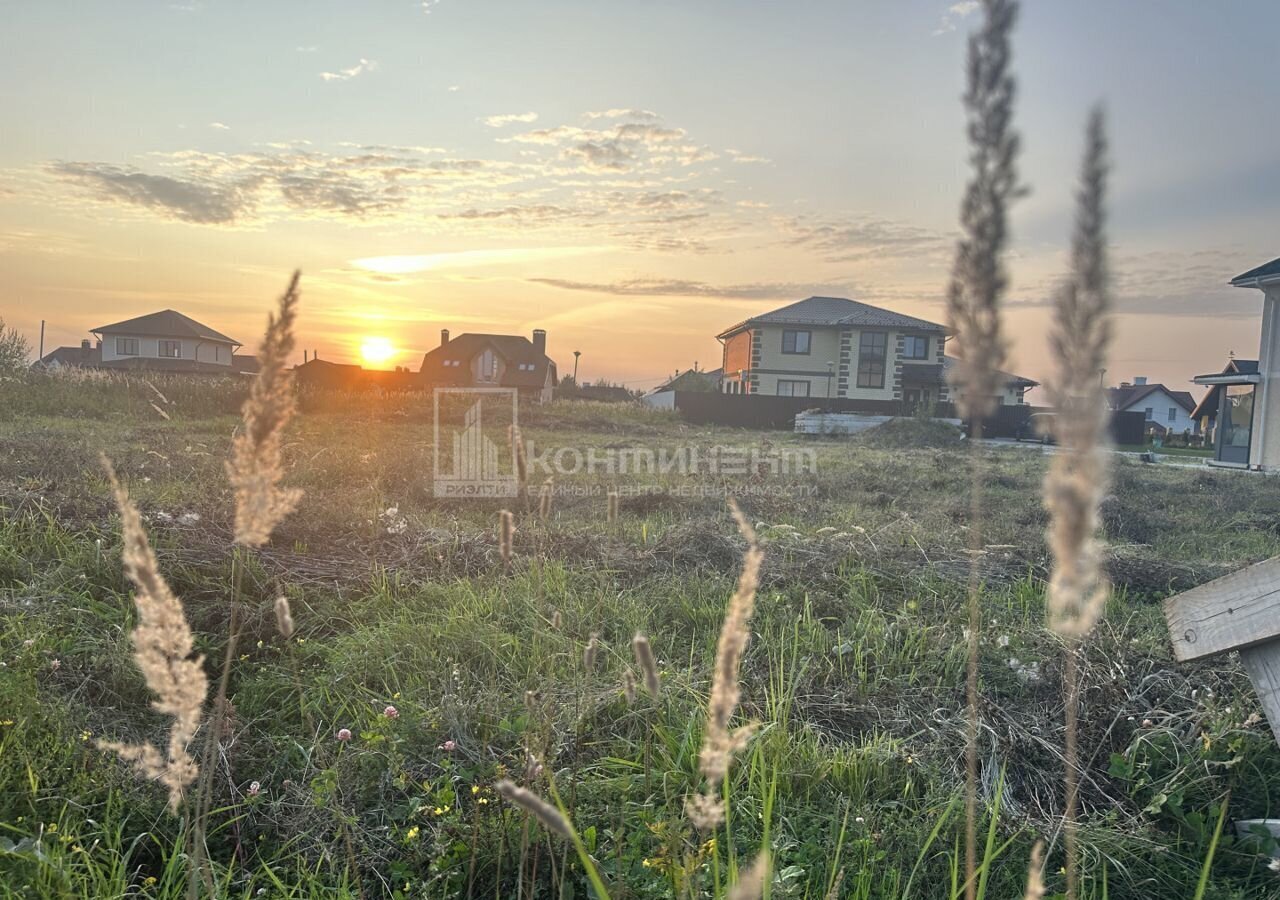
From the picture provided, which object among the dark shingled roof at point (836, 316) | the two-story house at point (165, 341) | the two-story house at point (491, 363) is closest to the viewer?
the dark shingled roof at point (836, 316)

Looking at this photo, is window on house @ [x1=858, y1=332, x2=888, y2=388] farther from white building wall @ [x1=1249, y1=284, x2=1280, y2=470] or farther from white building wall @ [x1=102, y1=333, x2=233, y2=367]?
white building wall @ [x1=102, y1=333, x2=233, y2=367]

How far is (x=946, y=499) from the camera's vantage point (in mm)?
7570

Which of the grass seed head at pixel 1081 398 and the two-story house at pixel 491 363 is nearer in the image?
the grass seed head at pixel 1081 398

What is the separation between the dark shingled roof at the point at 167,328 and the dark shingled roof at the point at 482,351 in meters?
14.5

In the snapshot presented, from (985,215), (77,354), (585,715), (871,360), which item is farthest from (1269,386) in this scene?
(77,354)

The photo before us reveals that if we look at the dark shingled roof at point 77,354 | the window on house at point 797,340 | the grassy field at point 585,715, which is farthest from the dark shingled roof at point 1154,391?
the dark shingled roof at point 77,354

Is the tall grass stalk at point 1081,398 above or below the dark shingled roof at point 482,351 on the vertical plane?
below

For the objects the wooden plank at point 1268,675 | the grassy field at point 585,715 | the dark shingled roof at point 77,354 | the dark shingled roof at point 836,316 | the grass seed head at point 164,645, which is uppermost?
the dark shingled roof at point 836,316

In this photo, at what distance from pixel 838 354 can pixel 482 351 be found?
21675mm

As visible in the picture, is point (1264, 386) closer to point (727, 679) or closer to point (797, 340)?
point (727, 679)

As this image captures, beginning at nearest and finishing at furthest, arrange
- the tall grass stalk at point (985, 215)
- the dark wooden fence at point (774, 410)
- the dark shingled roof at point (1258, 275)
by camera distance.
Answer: the tall grass stalk at point (985, 215), the dark shingled roof at point (1258, 275), the dark wooden fence at point (774, 410)

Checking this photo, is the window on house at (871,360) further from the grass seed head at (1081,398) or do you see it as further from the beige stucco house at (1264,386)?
the grass seed head at (1081,398)

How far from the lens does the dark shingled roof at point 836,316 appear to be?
36750 millimetres

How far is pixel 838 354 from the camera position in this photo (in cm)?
3762
